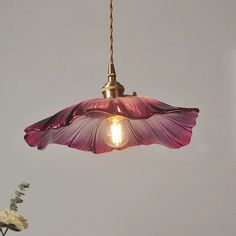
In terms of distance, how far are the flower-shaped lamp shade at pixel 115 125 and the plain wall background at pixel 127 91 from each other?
586mm

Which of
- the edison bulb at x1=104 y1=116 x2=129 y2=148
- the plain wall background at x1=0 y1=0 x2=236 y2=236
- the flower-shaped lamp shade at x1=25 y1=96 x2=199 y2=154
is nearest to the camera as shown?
the flower-shaped lamp shade at x1=25 y1=96 x2=199 y2=154

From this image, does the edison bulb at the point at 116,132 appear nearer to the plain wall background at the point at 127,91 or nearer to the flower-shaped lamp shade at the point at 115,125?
the flower-shaped lamp shade at the point at 115,125

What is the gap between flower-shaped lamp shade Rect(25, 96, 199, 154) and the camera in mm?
787

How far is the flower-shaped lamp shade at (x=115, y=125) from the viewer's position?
2.58 ft

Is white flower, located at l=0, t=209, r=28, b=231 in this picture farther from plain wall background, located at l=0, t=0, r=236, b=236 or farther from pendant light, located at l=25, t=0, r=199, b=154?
plain wall background, located at l=0, t=0, r=236, b=236

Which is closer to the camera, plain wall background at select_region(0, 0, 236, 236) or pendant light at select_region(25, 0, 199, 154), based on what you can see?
pendant light at select_region(25, 0, 199, 154)

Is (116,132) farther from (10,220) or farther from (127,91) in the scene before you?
(127,91)

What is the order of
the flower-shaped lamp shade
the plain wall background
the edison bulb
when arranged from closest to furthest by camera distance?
1. the flower-shaped lamp shade
2. the edison bulb
3. the plain wall background

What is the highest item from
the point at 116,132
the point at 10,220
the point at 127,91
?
the point at 127,91

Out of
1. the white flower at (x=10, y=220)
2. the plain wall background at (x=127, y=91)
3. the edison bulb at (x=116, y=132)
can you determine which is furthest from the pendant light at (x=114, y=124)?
the plain wall background at (x=127, y=91)

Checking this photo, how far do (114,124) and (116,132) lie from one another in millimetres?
26

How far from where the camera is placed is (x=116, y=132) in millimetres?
1096

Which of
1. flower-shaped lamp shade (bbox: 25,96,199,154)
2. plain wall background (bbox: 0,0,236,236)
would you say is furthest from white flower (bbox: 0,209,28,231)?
plain wall background (bbox: 0,0,236,236)

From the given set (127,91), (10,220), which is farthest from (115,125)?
(127,91)
